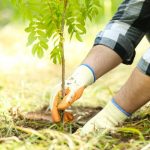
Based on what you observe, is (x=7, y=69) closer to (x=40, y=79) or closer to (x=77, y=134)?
(x=40, y=79)

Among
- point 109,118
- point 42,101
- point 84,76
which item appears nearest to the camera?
point 109,118

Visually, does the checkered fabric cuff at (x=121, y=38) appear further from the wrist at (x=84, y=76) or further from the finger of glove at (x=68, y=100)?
the finger of glove at (x=68, y=100)

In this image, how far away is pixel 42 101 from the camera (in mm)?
3654

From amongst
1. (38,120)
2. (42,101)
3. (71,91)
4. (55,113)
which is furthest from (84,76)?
(42,101)

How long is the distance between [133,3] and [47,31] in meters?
0.62

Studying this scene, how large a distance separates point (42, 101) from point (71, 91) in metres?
1.07

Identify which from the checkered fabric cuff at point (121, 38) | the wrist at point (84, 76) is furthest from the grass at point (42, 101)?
the checkered fabric cuff at point (121, 38)

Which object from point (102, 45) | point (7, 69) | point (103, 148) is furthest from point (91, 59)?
point (7, 69)

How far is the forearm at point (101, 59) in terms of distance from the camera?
2754mm

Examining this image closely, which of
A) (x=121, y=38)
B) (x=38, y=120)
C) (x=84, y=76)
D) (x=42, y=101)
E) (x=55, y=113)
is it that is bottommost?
(x=42, y=101)

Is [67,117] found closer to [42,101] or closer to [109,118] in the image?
[109,118]

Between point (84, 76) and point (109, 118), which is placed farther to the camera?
point (84, 76)

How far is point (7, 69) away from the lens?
4887 mm

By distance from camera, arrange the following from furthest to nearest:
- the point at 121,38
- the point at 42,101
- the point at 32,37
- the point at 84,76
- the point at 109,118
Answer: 1. the point at 42,101
2. the point at 121,38
3. the point at 84,76
4. the point at 109,118
5. the point at 32,37
